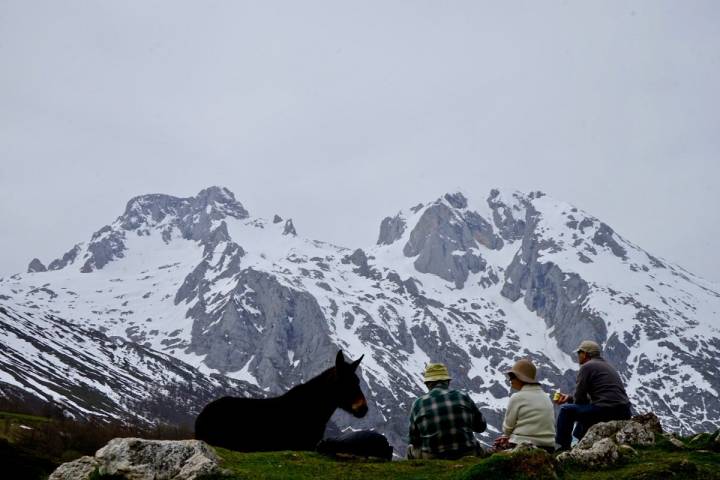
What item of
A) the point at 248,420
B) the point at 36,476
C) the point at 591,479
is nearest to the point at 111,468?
the point at 36,476

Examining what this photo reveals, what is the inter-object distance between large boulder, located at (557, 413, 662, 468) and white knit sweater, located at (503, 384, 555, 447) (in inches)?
30.2

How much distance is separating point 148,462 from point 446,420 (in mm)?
6470

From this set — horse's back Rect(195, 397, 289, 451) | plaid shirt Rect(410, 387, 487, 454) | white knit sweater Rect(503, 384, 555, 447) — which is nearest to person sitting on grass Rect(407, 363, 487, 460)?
plaid shirt Rect(410, 387, 487, 454)

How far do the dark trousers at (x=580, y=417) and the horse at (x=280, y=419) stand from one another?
5.83 meters

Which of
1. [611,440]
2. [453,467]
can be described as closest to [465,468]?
[453,467]

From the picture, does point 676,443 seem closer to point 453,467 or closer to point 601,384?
point 601,384

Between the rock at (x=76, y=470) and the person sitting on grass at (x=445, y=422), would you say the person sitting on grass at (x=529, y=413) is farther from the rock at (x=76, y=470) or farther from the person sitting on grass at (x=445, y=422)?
the rock at (x=76, y=470)

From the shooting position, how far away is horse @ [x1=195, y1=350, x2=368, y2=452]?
17422 mm

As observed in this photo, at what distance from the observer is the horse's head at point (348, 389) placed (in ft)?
54.4

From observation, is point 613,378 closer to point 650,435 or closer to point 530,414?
point 650,435

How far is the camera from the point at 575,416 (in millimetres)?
18922

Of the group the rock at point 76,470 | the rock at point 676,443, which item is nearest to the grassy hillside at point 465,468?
the rock at point 676,443

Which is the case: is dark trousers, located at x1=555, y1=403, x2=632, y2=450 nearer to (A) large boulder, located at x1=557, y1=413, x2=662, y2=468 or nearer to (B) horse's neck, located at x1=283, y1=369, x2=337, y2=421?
(A) large boulder, located at x1=557, y1=413, x2=662, y2=468

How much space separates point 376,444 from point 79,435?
136107 millimetres
